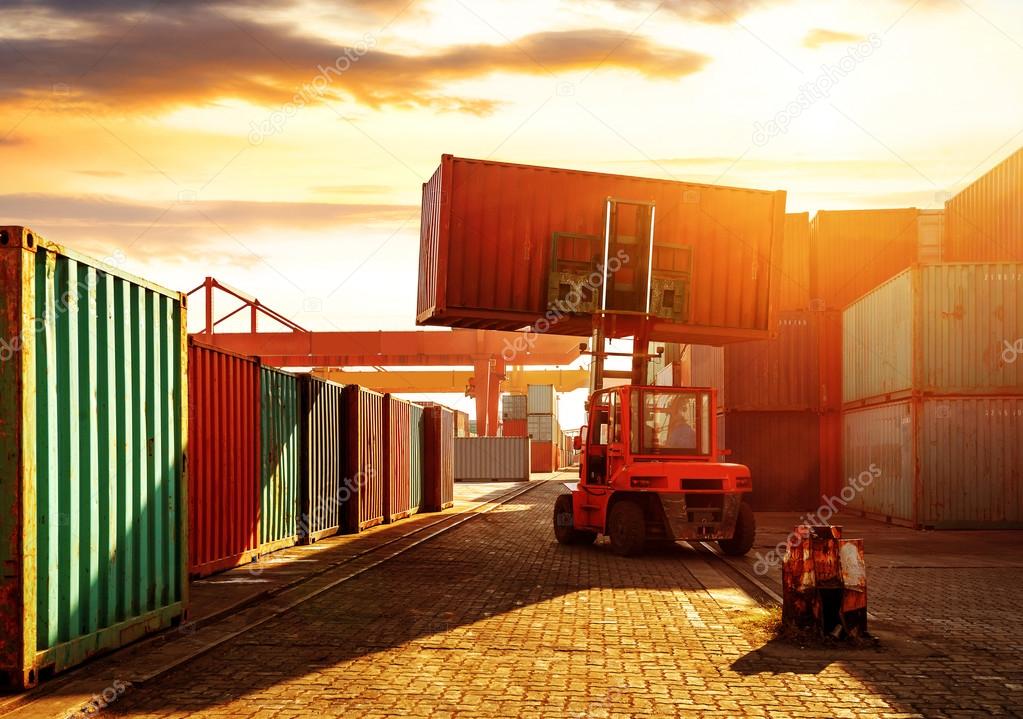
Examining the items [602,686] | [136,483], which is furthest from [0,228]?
[602,686]

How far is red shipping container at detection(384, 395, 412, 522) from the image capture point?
22.6m

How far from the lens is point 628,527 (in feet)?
51.3

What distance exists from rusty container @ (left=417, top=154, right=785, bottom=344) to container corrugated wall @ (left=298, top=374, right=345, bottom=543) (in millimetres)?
2692

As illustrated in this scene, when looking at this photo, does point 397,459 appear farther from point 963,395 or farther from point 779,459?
point 963,395

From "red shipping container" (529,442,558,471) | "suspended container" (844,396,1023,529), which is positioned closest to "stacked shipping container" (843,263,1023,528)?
"suspended container" (844,396,1023,529)

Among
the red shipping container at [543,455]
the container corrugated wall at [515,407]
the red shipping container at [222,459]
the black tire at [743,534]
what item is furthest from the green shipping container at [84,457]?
the red shipping container at [543,455]

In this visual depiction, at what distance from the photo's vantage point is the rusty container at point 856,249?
96.7 feet

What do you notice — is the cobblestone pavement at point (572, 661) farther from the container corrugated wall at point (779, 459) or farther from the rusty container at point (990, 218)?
the container corrugated wall at point (779, 459)

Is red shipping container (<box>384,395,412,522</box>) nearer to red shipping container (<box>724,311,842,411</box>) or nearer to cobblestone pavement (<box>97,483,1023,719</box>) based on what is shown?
red shipping container (<box>724,311,842,411</box>)

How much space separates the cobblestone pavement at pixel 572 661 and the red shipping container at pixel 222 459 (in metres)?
1.96

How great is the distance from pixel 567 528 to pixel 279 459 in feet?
15.8

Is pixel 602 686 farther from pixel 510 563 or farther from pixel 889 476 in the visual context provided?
pixel 889 476

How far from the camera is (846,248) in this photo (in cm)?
2973

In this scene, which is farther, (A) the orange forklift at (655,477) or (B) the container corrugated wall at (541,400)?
(B) the container corrugated wall at (541,400)
